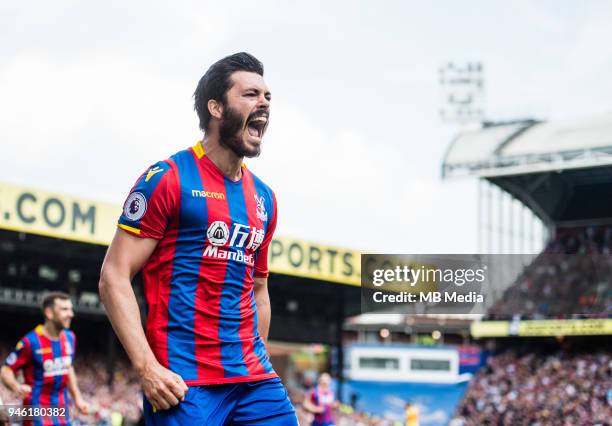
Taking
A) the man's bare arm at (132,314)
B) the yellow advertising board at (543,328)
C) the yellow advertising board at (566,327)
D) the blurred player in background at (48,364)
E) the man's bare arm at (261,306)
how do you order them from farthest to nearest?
the yellow advertising board at (543,328) → the yellow advertising board at (566,327) → the blurred player in background at (48,364) → the man's bare arm at (261,306) → the man's bare arm at (132,314)

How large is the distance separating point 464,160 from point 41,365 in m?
30.2

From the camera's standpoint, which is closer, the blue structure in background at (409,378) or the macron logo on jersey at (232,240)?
the macron logo on jersey at (232,240)

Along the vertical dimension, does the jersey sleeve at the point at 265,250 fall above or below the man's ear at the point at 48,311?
below

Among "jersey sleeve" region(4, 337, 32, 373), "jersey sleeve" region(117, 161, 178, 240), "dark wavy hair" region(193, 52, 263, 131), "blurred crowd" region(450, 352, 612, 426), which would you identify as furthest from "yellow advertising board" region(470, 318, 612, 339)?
"jersey sleeve" region(117, 161, 178, 240)

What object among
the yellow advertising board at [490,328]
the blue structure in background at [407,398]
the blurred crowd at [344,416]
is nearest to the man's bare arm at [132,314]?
the blurred crowd at [344,416]

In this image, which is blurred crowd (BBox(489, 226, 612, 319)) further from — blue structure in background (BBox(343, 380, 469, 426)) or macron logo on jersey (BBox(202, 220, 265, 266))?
macron logo on jersey (BBox(202, 220, 265, 266))

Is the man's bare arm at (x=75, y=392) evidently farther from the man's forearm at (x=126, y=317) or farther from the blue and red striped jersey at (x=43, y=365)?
the man's forearm at (x=126, y=317)

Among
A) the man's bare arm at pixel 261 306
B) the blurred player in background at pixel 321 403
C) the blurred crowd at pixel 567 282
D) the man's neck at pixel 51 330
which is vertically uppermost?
A: the blurred crowd at pixel 567 282

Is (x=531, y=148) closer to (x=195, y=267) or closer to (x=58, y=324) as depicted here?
(x=58, y=324)

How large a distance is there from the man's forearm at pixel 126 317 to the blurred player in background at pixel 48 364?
5.17 metres

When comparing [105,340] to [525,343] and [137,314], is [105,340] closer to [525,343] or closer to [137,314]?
[525,343]

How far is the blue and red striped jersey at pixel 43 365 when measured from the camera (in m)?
8.41

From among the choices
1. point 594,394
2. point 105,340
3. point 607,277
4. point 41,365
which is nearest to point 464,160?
point 607,277

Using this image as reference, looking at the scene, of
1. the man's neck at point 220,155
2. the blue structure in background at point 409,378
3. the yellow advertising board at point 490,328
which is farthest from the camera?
the blue structure in background at point 409,378
